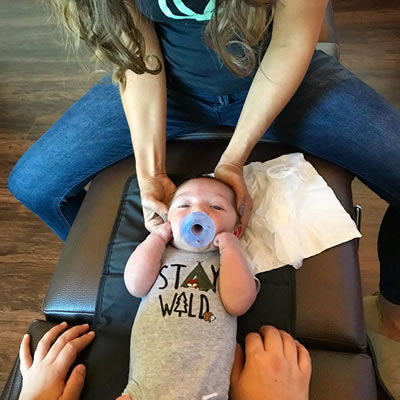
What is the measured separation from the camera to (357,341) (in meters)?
0.90

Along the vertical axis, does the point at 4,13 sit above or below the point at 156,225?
below

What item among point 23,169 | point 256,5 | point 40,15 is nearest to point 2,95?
point 40,15

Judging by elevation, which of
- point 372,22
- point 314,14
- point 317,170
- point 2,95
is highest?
point 314,14

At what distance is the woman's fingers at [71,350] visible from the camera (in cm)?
87

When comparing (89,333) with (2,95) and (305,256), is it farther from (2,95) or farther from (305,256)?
(2,95)

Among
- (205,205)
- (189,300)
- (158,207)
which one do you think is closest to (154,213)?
(158,207)

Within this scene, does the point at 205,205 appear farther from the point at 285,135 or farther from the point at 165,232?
the point at 285,135

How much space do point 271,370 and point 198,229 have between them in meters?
0.29

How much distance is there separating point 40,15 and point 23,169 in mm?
1616

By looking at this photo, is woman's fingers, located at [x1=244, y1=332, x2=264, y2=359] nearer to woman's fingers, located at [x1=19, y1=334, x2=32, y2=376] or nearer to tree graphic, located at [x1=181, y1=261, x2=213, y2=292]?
tree graphic, located at [x1=181, y1=261, x2=213, y2=292]

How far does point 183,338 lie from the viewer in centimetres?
82

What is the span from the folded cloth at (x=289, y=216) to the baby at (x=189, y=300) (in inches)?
2.1

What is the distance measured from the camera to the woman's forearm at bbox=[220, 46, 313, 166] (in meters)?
1.01

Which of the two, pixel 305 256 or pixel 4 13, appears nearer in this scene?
pixel 305 256
